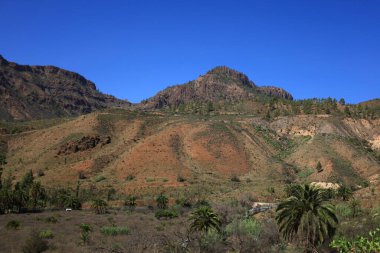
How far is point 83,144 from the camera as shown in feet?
336

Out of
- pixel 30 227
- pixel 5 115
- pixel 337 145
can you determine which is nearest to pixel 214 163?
pixel 337 145

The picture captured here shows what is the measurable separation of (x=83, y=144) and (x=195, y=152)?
2882cm

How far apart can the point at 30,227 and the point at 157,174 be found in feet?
141

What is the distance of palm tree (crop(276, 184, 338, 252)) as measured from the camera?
96.0 ft

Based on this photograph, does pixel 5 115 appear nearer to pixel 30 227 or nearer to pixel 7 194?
pixel 7 194

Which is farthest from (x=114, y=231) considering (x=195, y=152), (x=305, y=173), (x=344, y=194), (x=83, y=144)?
(x=83, y=144)

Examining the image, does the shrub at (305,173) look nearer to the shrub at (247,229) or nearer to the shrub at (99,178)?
the shrub at (99,178)

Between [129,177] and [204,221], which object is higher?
[129,177]

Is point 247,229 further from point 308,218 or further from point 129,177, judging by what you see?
point 129,177

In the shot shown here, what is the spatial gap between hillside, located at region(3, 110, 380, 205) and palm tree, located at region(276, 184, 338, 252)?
131 ft

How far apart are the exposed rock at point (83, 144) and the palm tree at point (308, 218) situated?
3056 inches

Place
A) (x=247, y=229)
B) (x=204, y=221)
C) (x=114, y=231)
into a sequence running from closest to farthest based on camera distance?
Result: (x=247, y=229), (x=204, y=221), (x=114, y=231)

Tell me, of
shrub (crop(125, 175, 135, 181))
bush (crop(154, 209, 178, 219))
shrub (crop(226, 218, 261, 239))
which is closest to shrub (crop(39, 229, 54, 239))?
shrub (crop(226, 218, 261, 239))

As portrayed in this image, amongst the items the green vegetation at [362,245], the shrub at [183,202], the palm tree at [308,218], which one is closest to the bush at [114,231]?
the palm tree at [308,218]
